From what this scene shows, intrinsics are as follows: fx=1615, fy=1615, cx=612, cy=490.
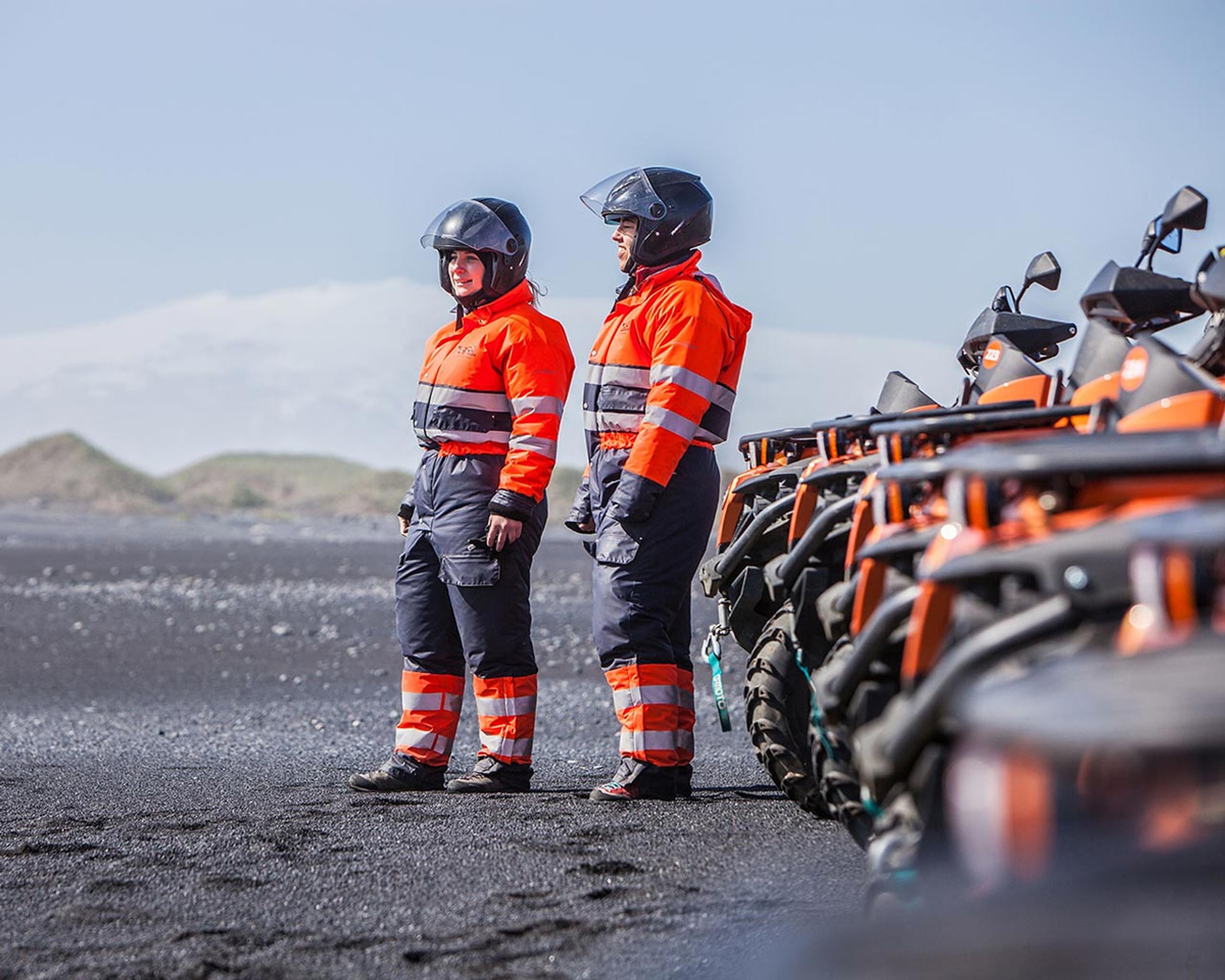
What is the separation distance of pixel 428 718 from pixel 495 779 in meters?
0.41

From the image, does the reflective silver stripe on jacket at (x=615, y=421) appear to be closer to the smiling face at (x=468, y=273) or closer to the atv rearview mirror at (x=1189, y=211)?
the smiling face at (x=468, y=273)

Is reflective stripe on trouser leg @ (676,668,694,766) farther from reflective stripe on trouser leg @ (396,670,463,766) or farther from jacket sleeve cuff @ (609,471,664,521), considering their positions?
reflective stripe on trouser leg @ (396,670,463,766)

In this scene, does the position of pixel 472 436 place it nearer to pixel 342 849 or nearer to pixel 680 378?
pixel 680 378

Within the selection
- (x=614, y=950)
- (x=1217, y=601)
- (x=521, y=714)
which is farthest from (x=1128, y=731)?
(x=521, y=714)

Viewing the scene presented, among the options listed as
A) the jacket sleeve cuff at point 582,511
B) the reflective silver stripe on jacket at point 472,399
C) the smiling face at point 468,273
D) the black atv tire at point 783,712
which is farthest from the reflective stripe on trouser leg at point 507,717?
the smiling face at point 468,273

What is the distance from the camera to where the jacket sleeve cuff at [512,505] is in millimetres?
6445

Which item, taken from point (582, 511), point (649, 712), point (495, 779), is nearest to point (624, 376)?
point (582, 511)

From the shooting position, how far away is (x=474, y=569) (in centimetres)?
652

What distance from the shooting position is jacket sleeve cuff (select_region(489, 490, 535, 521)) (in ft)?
21.1

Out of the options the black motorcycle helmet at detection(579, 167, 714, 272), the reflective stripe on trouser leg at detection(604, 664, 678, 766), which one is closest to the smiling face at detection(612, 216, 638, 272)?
the black motorcycle helmet at detection(579, 167, 714, 272)

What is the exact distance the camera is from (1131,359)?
344 centimetres

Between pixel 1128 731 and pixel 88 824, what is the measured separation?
4.56 metres

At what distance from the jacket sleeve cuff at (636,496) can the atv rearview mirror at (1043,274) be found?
1.62m

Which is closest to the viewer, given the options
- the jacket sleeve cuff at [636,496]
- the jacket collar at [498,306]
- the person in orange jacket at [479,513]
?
the jacket sleeve cuff at [636,496]
